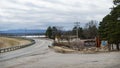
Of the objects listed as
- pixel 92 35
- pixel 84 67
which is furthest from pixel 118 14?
pixel 92 35

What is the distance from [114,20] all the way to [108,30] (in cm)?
215

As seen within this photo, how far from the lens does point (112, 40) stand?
5066cm

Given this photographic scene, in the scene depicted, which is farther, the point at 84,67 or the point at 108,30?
the point at 108,30

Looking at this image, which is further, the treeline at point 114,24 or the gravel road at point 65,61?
the treeline at point 114,24

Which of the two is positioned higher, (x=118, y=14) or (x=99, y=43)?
(x=118, y=14)

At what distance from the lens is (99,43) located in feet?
236

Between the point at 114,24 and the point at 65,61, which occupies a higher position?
the point at 114,24

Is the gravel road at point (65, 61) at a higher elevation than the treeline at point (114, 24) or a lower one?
lower

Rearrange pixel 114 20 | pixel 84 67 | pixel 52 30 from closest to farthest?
pixel 84 67 < pixel 114 20 < pixel 52 30

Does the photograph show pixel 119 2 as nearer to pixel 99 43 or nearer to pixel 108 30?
pixel 108 30

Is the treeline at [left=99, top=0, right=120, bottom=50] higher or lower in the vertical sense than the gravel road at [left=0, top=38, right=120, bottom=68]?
higher

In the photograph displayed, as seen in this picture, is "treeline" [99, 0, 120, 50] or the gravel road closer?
the gravel road

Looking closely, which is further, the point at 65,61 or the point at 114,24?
the point at 114,24

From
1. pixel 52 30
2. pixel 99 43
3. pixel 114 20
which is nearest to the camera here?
pixel 114 20
